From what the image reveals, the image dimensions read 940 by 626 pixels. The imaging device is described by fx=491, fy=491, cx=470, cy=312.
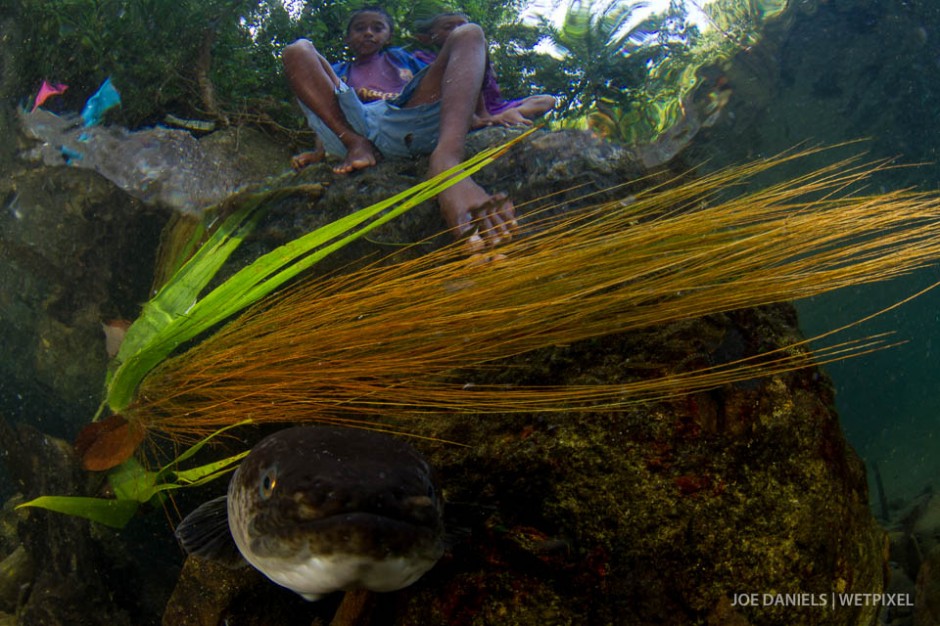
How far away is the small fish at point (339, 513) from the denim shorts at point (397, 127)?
109 inches

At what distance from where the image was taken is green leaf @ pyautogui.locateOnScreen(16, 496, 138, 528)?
95.0 inches

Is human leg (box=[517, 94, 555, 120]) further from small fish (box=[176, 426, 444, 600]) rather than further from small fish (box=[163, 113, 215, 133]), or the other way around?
small fish (box=[176, 426, 444, 600])

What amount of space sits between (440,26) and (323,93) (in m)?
1.38

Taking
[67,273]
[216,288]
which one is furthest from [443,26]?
[67,273]

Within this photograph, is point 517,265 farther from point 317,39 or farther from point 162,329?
point 317,39

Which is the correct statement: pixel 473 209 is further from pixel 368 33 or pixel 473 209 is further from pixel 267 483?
pixel 368 33

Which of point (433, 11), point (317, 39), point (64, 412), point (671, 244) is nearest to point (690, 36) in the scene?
point (433, 11)

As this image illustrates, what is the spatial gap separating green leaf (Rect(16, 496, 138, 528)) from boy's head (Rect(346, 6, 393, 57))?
3.83 metres

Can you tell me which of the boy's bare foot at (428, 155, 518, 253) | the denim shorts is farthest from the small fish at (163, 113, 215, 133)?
the boy's bare foot at (428, 155, 518, 253)

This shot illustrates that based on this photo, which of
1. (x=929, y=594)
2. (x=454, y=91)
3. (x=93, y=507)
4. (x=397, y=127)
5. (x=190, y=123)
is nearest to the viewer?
(x=93, y=507)

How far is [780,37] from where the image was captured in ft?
19.5

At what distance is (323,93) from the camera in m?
3.74

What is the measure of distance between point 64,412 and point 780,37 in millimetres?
8810

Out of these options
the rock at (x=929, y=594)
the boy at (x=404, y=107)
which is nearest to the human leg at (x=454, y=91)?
the boy at (x=404, y=107)
